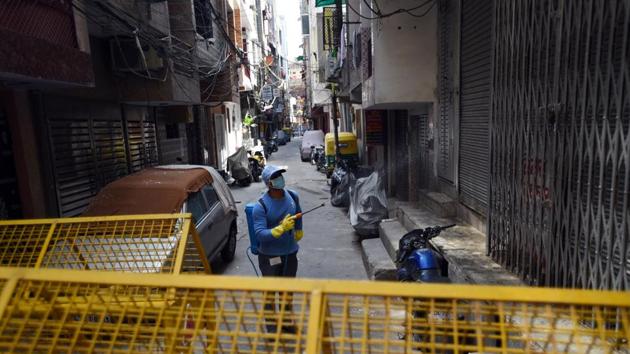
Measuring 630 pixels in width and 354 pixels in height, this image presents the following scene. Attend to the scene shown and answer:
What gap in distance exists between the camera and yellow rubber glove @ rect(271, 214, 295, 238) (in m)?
3.70

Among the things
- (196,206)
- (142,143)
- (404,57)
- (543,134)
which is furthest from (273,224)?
(142,143)

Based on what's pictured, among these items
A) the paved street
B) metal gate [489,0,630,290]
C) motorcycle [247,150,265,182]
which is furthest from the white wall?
motorcycle [247,150,265,182]

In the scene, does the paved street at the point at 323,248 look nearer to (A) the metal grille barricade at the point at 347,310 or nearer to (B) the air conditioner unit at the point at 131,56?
(B) the air conditioner unit at the point at 131,56

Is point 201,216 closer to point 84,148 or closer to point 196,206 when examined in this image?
point 196,206

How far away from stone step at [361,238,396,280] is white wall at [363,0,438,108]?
2.51 meters

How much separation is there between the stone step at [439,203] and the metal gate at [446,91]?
35cm

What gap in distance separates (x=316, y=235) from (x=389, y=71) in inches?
142

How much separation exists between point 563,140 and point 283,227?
2.40 meters

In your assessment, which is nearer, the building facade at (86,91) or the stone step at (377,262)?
the building facade at (86,91)

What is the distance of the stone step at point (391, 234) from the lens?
5779 millimetres

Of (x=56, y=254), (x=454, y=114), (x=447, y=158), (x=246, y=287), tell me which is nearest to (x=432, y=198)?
(x=447, y=158)

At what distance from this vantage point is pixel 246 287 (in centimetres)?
124

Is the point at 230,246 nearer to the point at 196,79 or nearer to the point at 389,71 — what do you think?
the point at 389,71

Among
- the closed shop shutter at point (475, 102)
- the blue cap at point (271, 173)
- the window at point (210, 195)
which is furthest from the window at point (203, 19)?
the blue cap at point (271, 173)
